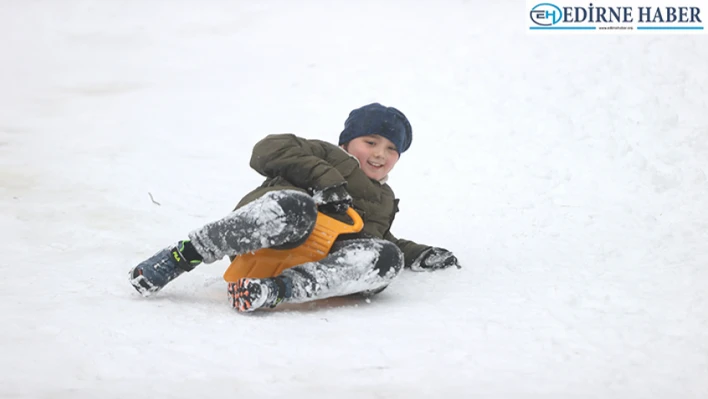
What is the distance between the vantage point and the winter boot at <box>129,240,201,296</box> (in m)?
2.67

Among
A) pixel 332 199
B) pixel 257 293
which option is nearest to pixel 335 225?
pixel 332 199

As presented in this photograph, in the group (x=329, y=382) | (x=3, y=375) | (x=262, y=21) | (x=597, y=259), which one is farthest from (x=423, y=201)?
(x=262, y=21)

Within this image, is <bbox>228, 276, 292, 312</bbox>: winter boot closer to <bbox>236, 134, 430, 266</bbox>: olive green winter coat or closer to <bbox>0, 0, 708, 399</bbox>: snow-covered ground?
<bbox>0, 0, 708, 399</bbox>: snow-covered ground

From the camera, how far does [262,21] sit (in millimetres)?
8430

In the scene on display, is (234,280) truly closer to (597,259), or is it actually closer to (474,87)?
(597,259)

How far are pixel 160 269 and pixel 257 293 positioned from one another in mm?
417

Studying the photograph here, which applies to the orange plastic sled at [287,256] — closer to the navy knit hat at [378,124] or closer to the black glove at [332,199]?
the black glove at [332,199]

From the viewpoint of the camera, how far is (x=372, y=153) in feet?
10.7

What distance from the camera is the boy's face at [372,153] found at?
3.28 meters

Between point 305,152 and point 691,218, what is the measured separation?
92.7 inches

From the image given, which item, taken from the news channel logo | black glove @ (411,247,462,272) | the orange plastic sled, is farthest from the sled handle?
the news channel logo

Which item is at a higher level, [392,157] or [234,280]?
[392,157]

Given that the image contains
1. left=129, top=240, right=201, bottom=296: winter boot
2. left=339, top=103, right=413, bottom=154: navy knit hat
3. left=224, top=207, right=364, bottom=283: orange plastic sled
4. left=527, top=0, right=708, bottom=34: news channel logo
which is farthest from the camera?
left=527, top=0, right=708, bottom=34: news channel logo

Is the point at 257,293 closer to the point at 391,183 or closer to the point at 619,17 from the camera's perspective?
the point at 391,183
